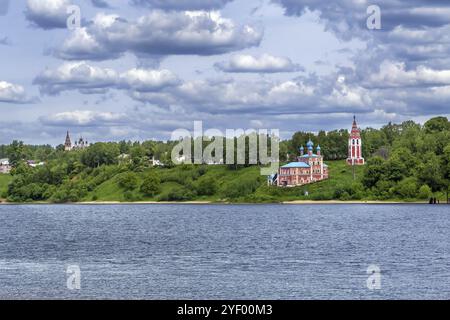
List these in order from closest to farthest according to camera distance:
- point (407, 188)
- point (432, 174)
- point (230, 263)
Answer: point (230, 263) → point (432, 174) → point (407, 188)

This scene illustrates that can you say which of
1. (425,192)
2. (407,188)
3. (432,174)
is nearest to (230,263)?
(425,192)

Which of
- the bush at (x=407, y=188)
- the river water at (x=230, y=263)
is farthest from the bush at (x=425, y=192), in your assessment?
the river water at (x=230, y=263)

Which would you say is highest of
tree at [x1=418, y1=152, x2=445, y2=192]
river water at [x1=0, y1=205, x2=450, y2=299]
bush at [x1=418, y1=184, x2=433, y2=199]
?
tree at [x1=418, y1=152, x2=445, y2=192]

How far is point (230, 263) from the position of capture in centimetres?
6425

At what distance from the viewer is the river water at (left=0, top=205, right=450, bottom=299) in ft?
155

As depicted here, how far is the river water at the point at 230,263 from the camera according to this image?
155ft

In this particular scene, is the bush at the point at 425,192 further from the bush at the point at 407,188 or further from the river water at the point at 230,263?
the river water at the point at 230,263

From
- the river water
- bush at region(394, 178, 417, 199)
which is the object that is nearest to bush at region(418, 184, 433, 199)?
bush at region(394, 178, 417, 199)

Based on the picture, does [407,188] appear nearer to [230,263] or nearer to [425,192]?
[425,192]

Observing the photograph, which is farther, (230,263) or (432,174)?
(432,174)

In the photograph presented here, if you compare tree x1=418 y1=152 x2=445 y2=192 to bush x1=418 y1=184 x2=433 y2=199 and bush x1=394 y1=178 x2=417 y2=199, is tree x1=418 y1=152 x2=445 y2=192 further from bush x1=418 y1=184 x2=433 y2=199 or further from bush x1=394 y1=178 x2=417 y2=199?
bush x1=394 y1=178 x2=417 y2=199

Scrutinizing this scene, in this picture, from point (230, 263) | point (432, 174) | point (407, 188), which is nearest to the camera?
point (230, 263)
